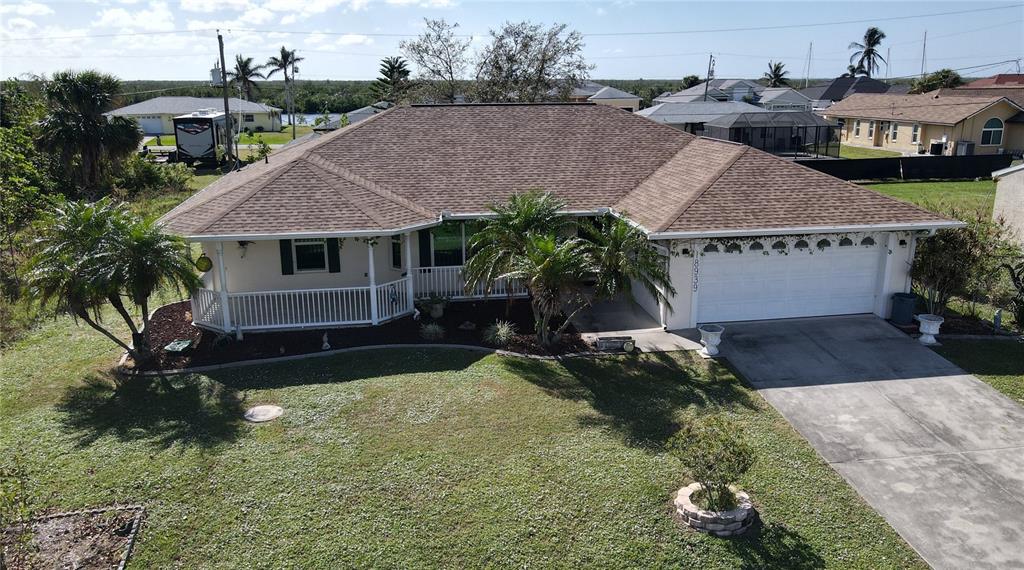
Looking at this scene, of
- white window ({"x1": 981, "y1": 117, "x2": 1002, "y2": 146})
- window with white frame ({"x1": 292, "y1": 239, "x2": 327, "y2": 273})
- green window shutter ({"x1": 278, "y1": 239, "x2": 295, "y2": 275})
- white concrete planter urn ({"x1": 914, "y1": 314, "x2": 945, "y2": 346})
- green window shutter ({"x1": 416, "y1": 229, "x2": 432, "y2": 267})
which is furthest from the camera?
white window ({"x1": 981, "y1": 117, "x2": 1002, "y2": 146})

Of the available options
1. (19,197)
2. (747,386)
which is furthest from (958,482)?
(19,197)

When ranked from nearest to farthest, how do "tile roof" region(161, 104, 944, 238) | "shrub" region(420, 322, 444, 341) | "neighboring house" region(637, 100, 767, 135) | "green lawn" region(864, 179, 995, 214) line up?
1. "shrub" region(420, 322, 444, 341)
2. "tile roof" region(161, 104, 944, 238)
3. "green lawn" region(864, 179, 995, 214)
4. "neighboring house" region(637, 100, 767, 135)

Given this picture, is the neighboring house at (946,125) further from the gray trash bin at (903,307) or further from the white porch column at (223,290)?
the white porch column at (223,290)

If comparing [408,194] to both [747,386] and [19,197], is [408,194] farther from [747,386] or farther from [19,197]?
[19,197]

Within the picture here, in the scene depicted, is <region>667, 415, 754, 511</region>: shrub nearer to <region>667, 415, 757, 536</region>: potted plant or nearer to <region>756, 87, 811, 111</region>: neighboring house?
<region>667, 415, 757, 536</region>: potted plant

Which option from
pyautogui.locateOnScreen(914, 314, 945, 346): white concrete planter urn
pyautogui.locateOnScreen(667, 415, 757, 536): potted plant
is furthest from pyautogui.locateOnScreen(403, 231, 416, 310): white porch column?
pyautogui.locateOnScreen(914, 314, 945, 346): white concrete planter urn
